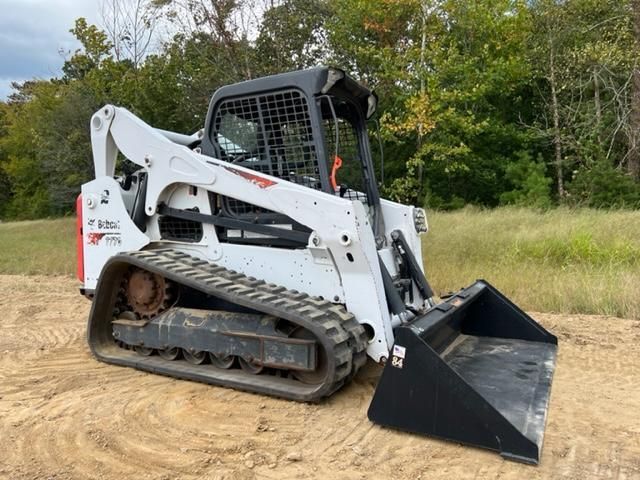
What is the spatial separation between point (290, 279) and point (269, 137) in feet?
3.70

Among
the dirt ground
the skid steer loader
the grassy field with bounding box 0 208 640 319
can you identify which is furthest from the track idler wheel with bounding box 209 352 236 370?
the grassy field with bounding box 0 208 640 319

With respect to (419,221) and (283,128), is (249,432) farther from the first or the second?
(419,221)

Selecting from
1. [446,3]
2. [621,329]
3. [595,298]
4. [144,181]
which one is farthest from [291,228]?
[446,3]

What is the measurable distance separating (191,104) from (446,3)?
9306 mm

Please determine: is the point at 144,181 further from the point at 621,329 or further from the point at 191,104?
the point at 191,104

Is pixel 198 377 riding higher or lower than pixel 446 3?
lower

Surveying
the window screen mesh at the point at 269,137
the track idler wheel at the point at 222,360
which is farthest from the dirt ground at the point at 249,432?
the window screen mesh at the point at 269,137

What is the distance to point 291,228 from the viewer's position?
13.7 ft

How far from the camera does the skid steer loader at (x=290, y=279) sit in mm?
3326

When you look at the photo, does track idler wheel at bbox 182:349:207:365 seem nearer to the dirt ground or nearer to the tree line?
the dirt ground

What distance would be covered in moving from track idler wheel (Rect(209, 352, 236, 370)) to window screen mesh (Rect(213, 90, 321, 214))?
114 cm

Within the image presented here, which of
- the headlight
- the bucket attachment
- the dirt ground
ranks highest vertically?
the headlight

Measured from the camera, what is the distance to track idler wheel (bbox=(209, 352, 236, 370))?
4.14 meters

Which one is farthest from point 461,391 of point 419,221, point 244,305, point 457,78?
point 457,78
